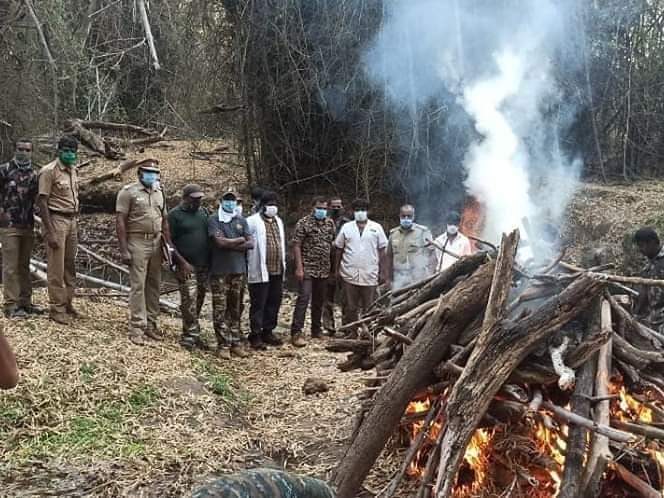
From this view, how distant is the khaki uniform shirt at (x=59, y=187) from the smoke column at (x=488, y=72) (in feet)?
21.0

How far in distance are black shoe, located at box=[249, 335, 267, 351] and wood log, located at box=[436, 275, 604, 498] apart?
5.13 meters

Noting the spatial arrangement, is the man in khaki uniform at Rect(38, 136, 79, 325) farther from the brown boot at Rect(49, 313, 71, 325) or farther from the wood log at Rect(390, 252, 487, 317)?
the wood log at Rect(390, 252, 487, 317)

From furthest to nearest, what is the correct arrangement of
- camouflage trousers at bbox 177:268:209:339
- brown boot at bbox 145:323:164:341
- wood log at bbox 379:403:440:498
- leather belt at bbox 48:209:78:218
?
1. camouflage trousers at bbox 177:268:209:339
2. brown boot at bbox 145:323:164:341
3. leather belt at bbox 48:209:78:218
4. wood log at bbox 379:403:440:498

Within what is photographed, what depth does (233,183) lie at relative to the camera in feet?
49.8

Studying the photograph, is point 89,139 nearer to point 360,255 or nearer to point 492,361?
point 360,255

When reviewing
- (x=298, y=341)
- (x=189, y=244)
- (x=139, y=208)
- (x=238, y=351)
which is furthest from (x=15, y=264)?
(x=298, y=341)

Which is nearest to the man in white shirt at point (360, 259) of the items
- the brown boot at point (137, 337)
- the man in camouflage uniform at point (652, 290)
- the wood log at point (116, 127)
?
the brown boot at point (137, 337)

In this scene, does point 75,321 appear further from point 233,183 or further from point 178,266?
point 233,183

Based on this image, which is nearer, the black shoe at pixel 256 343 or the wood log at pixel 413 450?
the wood log at pixel 413 450

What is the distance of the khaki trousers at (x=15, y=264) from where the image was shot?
7273 millimetres

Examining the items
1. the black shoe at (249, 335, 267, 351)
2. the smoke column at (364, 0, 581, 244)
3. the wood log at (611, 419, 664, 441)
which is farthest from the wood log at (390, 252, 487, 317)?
the smoke column at (364, 0, 581, 244)

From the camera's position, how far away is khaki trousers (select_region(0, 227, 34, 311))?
7273mm

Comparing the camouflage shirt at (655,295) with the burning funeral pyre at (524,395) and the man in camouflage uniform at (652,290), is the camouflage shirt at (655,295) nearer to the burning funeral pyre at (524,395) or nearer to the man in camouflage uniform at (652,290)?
the man in camouflage uniform at (652,290)

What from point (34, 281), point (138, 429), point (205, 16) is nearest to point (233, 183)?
point (205, 16)
